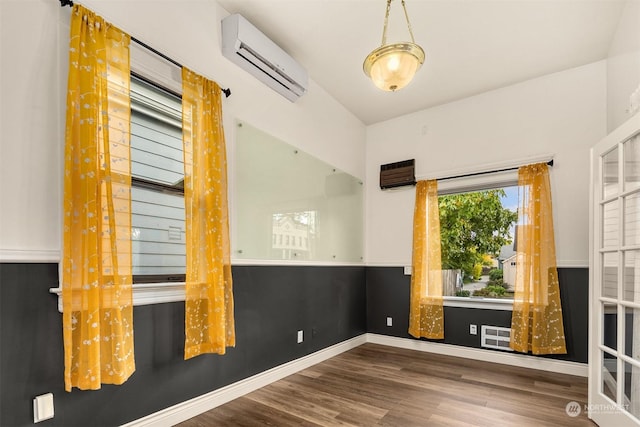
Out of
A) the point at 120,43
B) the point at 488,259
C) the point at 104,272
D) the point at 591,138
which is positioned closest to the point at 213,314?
the point at 104,272

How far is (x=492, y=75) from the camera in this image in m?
3.61

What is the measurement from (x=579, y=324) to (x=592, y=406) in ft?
3.85

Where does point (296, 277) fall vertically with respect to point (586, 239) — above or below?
below

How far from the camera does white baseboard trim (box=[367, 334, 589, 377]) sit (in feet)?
10.8

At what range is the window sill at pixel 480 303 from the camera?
367 centimetres

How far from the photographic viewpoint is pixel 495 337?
145 inches

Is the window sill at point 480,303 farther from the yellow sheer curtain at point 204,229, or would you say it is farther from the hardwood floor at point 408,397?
the yellow sheer curtain at point 204,229

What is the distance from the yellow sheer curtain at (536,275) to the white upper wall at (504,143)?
16 cm

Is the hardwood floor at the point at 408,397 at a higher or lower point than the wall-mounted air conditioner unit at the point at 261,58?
lower

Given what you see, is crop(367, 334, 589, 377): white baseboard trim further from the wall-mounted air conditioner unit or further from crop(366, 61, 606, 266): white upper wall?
the wall-mounted air conditioner unit

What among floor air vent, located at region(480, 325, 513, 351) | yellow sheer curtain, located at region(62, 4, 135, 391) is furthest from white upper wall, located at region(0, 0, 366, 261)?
floor air vent, located at region(480, 325, 513, 351)

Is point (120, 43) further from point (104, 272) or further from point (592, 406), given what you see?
point (592, 406)

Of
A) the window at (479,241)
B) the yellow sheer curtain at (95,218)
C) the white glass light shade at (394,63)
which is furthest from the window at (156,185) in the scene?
the window at (479,241)

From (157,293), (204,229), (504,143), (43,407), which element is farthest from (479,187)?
(43,407)
